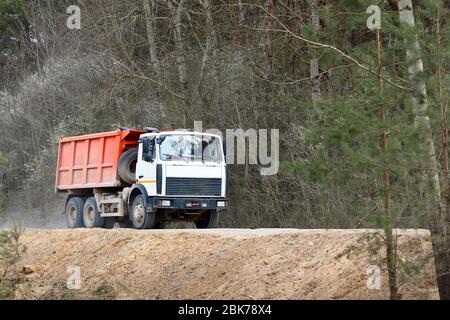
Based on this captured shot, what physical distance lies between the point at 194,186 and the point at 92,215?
404 centimetres

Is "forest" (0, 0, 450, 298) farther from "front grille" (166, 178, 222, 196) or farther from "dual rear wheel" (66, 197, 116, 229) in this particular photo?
"dual rear wheel" (66, 197, 116, 229)

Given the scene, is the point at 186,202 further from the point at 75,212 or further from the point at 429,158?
the point at 429,158

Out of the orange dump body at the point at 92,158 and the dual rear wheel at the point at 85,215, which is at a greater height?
the orange dump body at the point at 92,158

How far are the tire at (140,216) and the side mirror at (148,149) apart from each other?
38.6 inches

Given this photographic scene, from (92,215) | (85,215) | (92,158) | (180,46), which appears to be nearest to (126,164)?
(92,158)

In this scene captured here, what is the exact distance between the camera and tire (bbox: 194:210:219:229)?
22797 millimetres

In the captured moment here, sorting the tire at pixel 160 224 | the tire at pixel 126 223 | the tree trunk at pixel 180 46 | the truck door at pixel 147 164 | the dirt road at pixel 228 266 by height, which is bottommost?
the dirt road at pixel 228 266

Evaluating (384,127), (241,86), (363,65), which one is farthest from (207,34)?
(384,127)

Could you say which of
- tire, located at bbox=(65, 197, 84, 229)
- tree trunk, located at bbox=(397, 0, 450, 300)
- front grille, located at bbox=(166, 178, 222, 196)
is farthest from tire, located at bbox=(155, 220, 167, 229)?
tree trunk, located at bbox=(397, 0, 450, 300)

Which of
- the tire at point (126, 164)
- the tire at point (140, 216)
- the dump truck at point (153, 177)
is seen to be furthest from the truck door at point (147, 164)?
the tire at point (126, 164)

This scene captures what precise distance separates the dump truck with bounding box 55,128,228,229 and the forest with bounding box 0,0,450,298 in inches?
94.3

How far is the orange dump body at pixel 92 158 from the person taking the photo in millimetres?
22594

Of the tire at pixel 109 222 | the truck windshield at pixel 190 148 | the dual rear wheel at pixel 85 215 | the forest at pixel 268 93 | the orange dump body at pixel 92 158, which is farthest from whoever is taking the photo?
the dual rear wheel at pixel 85 215

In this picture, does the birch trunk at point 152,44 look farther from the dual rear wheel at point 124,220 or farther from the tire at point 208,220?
the tire at point 208,220
